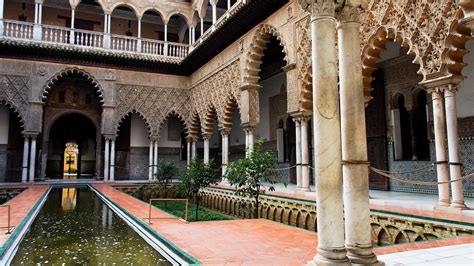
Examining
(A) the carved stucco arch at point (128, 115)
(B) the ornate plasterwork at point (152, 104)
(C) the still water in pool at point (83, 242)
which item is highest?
(B) the ornate plasterwork at point (152, 104)

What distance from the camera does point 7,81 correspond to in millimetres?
13750

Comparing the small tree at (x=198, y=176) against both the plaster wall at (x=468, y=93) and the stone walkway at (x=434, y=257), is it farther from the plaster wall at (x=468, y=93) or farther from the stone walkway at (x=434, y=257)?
the stone walkway at (x=434, y=257)

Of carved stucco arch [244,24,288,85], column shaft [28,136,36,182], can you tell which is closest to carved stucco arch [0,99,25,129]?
column shaft [28,136,36,182]

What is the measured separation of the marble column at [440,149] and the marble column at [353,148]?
3223 millimetres

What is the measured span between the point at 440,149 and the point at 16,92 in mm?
14402

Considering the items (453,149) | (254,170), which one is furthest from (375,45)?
(254,170)

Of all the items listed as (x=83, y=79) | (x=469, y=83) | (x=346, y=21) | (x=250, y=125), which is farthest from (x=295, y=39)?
(x=83, y=79)

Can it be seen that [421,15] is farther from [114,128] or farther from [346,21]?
[114,128]

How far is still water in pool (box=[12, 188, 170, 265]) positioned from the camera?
3.84 meters

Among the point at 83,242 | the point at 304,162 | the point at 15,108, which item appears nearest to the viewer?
the point at 83,242

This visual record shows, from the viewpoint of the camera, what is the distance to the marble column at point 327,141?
2621 millimetres

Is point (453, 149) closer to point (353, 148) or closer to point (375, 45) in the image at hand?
point (375, 45)

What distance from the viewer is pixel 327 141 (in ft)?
8.95

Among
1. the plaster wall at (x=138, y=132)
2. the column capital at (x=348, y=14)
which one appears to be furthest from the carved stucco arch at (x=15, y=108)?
the column capital at (x=348, y=14)
